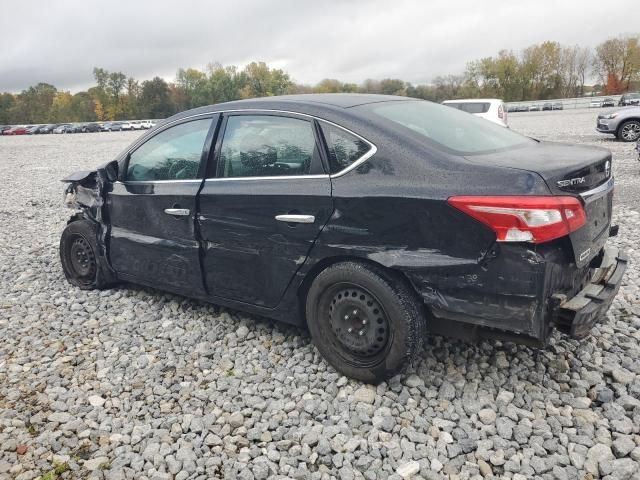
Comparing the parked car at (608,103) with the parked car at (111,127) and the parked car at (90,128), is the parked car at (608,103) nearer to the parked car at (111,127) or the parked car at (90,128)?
the parked car at (111,127)

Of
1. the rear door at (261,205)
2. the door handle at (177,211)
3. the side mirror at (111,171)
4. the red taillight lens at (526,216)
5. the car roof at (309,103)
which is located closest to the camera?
the red taillight lens at (526,216)

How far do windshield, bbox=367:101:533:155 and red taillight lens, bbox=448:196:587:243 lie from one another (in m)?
0.50

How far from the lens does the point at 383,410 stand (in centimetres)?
289

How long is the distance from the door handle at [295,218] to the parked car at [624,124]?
15.2m

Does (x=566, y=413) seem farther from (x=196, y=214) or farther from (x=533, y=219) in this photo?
(x=196, y=214)

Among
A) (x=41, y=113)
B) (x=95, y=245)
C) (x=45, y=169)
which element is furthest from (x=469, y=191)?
(x=41, y=113)

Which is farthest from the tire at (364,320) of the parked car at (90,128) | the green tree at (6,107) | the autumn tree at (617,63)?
the green tree at (6,107)

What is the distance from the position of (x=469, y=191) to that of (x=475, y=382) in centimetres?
122

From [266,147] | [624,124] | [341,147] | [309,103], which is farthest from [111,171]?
[624,124]

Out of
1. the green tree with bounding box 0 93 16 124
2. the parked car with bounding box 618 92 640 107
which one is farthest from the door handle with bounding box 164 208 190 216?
the green tree with bounding box 0 93 16 124

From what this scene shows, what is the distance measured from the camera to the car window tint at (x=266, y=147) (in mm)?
3211

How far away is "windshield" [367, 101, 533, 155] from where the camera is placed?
3029 mm

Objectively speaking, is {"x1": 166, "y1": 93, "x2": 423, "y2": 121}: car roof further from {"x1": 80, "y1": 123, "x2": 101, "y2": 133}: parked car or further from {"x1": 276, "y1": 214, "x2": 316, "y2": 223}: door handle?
{"x1": 80, "y1": 123, "x2": 101, "y2": 133}: parked car

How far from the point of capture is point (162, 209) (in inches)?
154
